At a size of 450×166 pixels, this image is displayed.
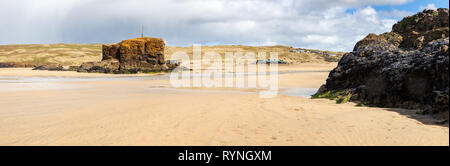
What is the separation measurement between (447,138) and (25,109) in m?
10.1

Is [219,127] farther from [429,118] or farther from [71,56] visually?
[71,56]

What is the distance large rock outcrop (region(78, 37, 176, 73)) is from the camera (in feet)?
126

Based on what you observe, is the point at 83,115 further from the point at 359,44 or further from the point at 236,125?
the point at 359,44

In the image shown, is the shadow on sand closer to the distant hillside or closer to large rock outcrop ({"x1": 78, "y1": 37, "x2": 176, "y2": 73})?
large rock outcrop ({"x1": 78, "y1": 37, "x2": 176, "y2": 73})

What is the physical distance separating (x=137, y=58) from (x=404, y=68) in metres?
34.9

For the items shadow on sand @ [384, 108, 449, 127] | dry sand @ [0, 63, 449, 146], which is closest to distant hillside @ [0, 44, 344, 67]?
dry sand @ [0, 63, 449, 146]

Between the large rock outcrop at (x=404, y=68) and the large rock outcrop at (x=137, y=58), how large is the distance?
29312 mm

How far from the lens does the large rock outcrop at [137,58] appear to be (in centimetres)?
3844

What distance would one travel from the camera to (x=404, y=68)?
8.38 m

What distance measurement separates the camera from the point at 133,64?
39000 mm

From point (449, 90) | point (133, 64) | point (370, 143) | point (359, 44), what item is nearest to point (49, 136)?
point (370, 143)

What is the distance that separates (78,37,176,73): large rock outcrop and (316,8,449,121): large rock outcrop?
29312 millimetres

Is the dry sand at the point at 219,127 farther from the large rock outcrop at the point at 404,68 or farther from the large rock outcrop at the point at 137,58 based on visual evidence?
the large rock outcrop at the point at 137,58

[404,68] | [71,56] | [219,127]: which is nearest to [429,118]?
[404,68]
